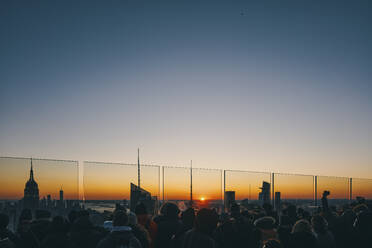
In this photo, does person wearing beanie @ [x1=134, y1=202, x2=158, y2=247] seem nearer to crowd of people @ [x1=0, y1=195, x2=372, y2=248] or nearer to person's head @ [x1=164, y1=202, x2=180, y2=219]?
crowd of people @ [x1=0, y1=195, x2=372, y2=248]

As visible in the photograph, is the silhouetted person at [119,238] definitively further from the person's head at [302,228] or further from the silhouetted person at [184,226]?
the person's head at [302,228]

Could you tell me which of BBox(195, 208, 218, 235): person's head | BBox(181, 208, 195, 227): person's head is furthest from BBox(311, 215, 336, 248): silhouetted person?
BBox(195, 208, 218, 235): person's head

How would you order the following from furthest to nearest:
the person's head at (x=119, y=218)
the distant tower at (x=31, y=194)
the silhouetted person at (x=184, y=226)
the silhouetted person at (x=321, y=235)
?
1. the distant tower at (x=31, y=194)
2. the silhouetted person at (x=321, y=235)
3. the silhouetted person at (x=184, y=226)
4. the person's head at (x=119, y=218)

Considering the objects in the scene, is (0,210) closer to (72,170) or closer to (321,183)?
(72,170)

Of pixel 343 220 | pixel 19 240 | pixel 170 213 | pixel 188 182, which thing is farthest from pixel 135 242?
pixel 188 182

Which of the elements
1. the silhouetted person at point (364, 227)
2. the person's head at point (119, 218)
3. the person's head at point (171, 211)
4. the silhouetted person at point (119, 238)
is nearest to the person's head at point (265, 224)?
the person's head at point (171, 211)

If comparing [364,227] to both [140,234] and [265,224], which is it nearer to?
[265,224]
